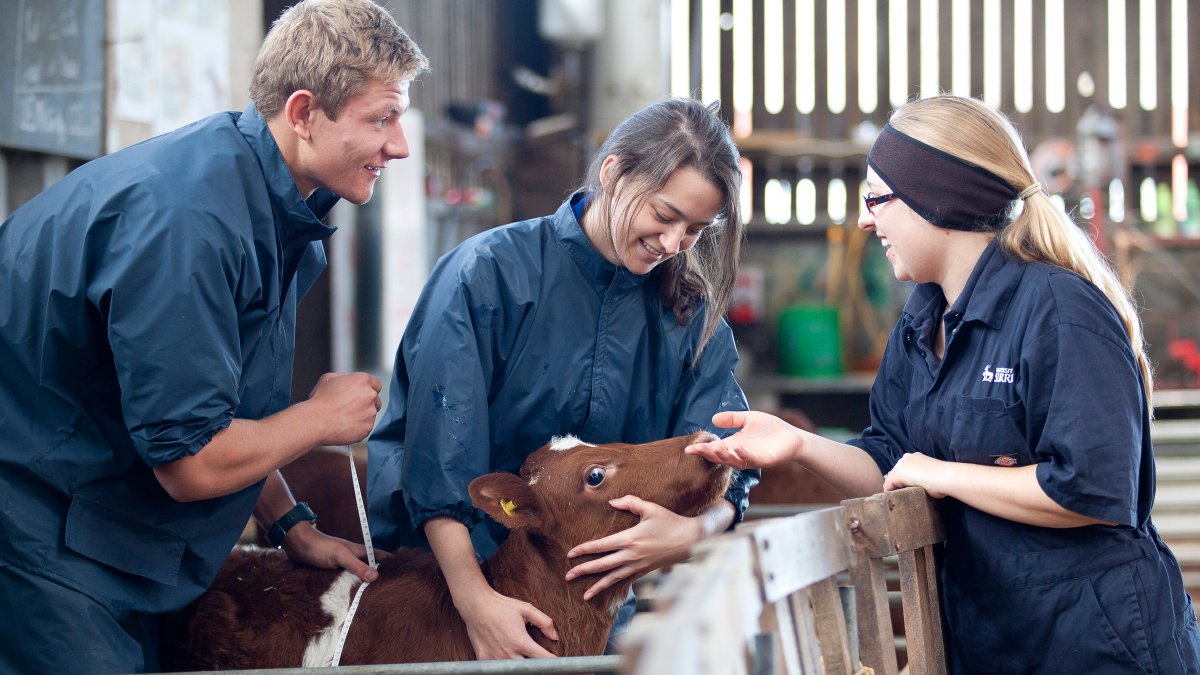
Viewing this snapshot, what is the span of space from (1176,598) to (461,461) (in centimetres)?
125

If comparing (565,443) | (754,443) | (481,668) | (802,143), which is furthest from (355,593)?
(802,143)

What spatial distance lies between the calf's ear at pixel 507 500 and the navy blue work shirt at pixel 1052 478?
0.79 metres

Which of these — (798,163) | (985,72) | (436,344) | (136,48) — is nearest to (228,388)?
(436,344)

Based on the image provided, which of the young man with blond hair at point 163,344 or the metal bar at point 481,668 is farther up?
the young man with blond hair at point 163,344

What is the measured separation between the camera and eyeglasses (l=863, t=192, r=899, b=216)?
80.9 inches

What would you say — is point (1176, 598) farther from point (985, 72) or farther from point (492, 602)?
point (985, 72)

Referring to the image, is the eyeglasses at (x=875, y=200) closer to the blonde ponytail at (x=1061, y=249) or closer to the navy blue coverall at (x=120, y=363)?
the blonde ponytail at (x=1061, y=249)

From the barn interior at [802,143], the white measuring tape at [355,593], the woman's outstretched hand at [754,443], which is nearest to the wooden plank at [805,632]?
the woman's outstretched hand at [754,443]

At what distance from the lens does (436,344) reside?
87.0 inches

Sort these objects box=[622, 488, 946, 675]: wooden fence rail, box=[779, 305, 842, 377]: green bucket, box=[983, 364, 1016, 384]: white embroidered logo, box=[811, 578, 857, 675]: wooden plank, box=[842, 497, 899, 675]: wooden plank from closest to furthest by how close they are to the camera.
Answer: box=[622, 488, 946, 675]: wooden fence rail < box=[811, 578, 857, 675]: wooden plank < box=[842, 497, 899, 675]: wooden plank < box=[983, 364, 1016, 384]: white embroidered logo < box=[779, 305, 842, 377]: green bucket

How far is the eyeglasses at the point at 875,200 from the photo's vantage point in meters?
2.05

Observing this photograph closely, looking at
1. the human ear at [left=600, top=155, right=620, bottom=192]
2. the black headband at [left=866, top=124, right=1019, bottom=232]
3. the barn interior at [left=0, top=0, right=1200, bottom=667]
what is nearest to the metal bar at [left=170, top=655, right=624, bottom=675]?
the black headband at [left=866, top=124, right=1019, bottom=232]

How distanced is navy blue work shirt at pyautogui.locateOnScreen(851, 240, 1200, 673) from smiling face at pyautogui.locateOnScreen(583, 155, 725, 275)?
56 centimetres

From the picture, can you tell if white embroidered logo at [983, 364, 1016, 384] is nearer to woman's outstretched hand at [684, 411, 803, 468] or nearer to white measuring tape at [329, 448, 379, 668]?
woman's outstretched hand at [684, 411, 803, 468]
